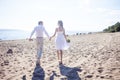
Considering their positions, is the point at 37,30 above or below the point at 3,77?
above

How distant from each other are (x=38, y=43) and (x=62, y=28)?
1450mm

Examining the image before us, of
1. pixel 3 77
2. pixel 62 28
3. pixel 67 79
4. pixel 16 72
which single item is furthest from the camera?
pixel 62 28

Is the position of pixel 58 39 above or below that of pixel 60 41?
above

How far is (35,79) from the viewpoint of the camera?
6.52 m

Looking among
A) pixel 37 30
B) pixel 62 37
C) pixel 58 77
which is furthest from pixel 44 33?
pixel 58 77

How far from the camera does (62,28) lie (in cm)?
941

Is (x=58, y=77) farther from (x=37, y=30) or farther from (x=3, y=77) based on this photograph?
(x=37, y=30)

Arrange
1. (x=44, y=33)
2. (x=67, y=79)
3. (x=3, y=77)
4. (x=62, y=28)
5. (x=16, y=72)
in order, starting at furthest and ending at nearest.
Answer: (x=44, y=33) < (x=62, y=28) < (x=16, y=72) < (x=3, y=77) < (x=67, y=79)

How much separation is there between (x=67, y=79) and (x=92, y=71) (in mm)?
1277

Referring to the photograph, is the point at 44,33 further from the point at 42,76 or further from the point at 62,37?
the point at 42,76

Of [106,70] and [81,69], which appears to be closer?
[106,70]

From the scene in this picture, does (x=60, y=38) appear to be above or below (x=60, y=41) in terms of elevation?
above

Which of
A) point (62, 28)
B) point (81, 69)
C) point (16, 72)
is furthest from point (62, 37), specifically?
point (16, 72)

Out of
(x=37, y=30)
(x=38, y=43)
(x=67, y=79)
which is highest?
(x=37, y=30)
